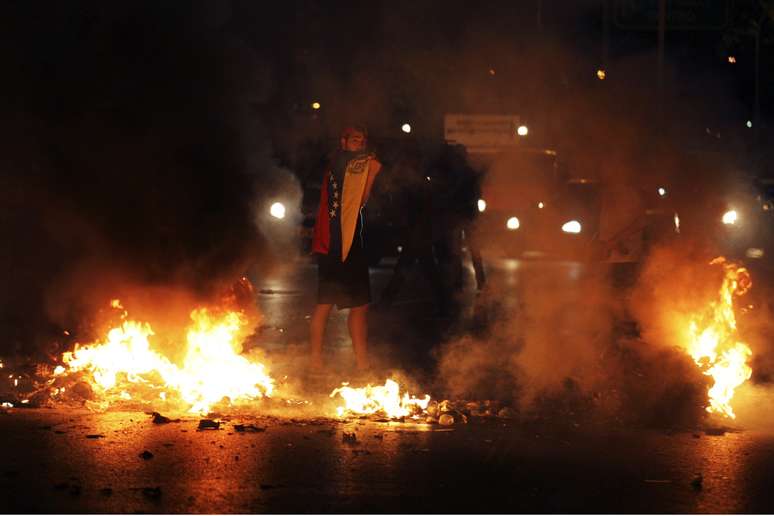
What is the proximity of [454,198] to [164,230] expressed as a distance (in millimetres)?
4658

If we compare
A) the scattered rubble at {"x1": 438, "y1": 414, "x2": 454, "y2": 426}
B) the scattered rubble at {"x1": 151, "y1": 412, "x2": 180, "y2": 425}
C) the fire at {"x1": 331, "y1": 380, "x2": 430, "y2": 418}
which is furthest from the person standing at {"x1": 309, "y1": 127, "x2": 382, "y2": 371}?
the scattered rubble at {"x1": 151, "y1": 412, "x2": 180, "y2": 425}

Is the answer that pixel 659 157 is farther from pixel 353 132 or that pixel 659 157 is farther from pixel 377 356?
pixel 353 132

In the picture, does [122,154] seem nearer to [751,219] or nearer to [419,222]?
[419,222]

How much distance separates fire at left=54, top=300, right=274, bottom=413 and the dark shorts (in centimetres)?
82

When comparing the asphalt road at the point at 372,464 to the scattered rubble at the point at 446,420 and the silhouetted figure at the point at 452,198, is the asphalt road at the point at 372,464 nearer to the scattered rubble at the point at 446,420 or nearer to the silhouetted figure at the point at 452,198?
the scattered rubble at the point at 446,420

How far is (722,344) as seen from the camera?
738 cm

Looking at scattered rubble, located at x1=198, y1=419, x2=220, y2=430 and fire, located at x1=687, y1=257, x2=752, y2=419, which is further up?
fire, located at x1=687, y1=257, x2=752, y2=419

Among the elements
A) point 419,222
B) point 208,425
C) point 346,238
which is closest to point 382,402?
point 208,425

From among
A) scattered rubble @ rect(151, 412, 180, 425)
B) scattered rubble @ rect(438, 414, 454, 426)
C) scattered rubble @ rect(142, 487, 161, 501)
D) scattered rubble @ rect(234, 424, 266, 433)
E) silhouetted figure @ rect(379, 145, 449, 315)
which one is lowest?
scattered rubble @ rect(142, 487, 161, 501)

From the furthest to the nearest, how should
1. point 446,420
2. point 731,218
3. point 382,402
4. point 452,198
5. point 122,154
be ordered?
point 731,218, point 452,198, point 122,154, point 382,402, point 446,420

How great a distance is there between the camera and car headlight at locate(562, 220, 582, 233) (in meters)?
22.3

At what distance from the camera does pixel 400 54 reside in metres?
15.7

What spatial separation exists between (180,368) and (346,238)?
1.59 meters

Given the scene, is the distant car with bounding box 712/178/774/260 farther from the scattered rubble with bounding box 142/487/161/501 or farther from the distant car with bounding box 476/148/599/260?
the scattered rubble with bounding box 142/487/161/501
